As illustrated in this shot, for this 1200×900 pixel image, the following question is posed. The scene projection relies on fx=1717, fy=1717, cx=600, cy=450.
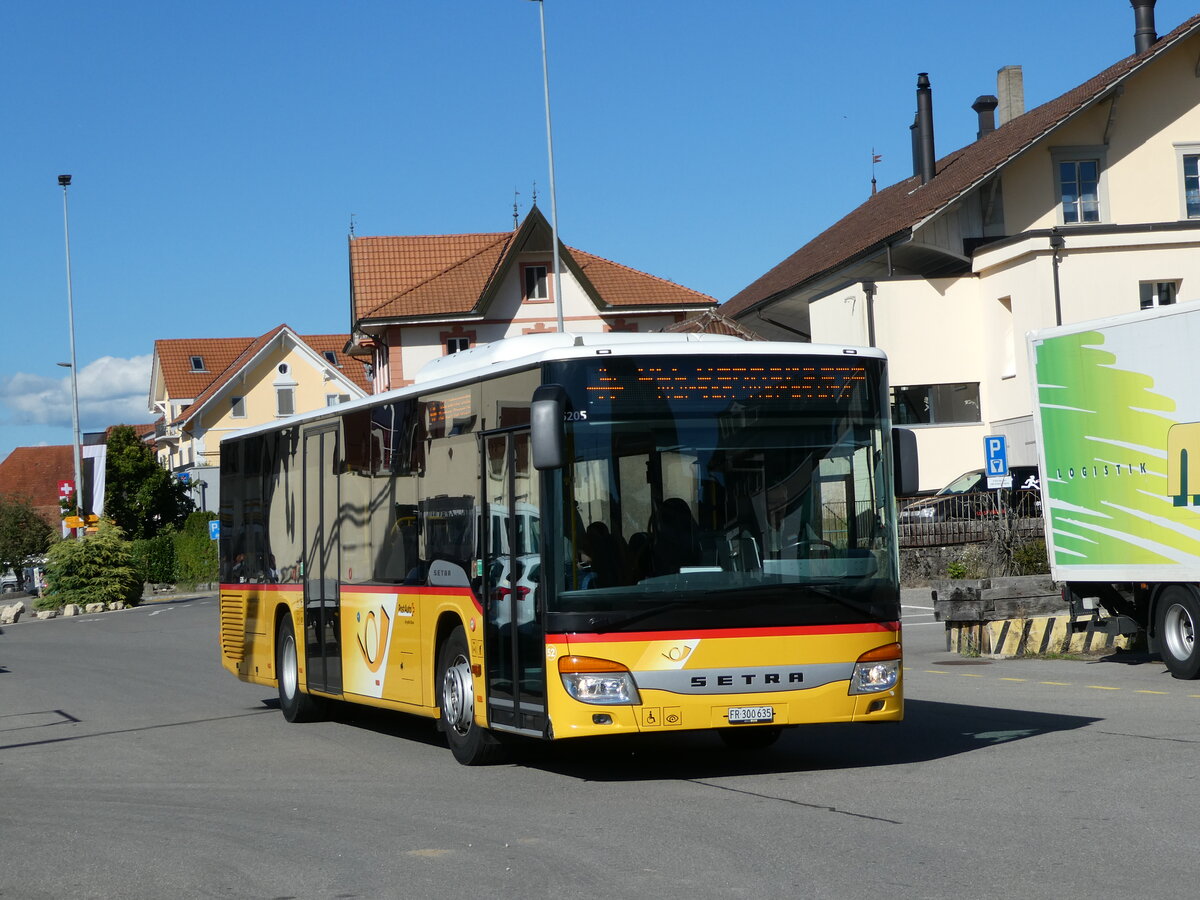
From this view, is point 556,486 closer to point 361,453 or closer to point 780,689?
point 780,689

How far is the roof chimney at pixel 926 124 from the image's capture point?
52906 millimetres

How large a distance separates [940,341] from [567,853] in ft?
122

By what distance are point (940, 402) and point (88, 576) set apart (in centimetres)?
2669

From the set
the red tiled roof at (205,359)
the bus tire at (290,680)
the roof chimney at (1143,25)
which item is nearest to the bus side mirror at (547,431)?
the bus tire at (290,680)

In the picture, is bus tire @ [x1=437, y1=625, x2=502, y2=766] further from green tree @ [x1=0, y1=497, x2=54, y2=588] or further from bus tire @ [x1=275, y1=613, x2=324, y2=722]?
green tree @ [x1=0, y1=497, x2=54, y2=588]

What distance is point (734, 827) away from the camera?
30.3 feet

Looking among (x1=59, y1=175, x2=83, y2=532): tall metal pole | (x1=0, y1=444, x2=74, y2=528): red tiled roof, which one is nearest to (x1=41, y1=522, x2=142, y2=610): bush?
(x1=59, y1=175, x2=83, y2=532): tall metal pole

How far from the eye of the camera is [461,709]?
1241cm

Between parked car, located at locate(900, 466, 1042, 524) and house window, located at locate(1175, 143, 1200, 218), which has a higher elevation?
house window, located at locate(1175, 143, 1200, 218)

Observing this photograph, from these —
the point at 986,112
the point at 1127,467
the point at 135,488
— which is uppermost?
the point at 986,112

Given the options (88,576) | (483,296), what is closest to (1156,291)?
(483,296)

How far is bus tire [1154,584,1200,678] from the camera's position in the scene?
1736cm

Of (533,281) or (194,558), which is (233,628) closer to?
(533,281)

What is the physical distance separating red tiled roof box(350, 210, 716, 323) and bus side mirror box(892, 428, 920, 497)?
53.2 metres
